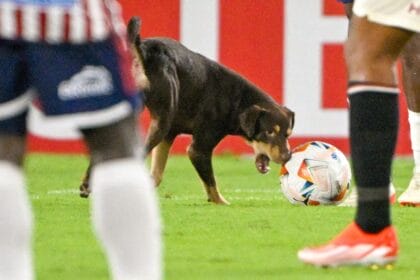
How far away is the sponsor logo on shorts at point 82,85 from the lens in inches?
136

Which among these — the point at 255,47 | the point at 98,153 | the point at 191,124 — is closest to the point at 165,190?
the point at 191,124

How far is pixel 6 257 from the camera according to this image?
3516 mm

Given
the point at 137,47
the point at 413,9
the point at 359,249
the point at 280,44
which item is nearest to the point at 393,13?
the point at 413,9

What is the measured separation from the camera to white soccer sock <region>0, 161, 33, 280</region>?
3.51 meters

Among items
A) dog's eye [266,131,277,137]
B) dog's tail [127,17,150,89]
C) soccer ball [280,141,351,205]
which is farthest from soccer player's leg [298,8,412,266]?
dog's eye [266,131,277,137]

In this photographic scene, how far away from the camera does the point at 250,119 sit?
8.29 m

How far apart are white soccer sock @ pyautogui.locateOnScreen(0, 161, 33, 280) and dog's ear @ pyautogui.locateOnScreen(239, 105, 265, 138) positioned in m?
4.78

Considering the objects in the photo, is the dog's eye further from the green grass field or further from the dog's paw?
the dog's paw

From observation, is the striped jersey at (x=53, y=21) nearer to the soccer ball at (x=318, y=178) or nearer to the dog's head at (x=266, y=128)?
the soccer ball at (x=318, y=178)

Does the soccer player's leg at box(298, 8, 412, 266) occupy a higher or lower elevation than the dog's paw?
higher

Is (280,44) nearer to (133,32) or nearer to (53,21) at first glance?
(133,32)

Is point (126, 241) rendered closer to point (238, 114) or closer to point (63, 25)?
point (63, 25)

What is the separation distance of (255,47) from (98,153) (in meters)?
7.23

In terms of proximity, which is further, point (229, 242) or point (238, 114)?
point (238, 114)
